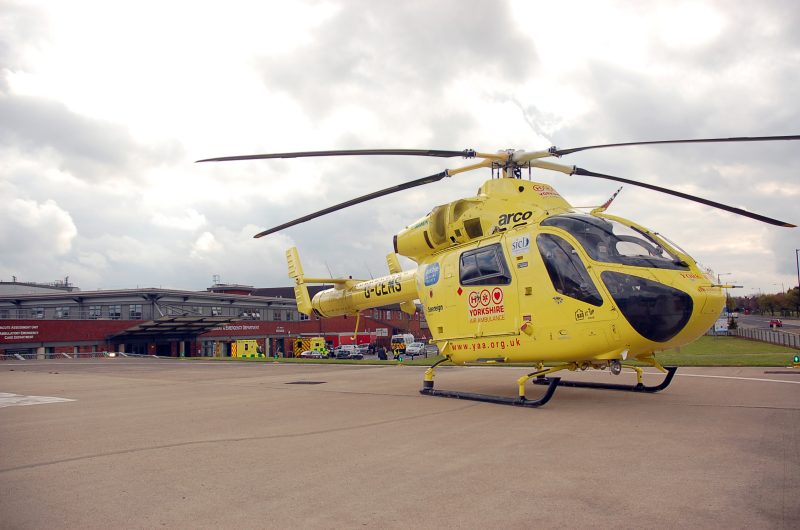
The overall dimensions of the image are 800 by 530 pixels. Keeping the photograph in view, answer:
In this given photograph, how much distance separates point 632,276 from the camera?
9023 millimetres

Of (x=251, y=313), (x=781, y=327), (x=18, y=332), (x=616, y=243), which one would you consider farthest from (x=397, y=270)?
(x=781, y=327)

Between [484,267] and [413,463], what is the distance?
19.6 feet

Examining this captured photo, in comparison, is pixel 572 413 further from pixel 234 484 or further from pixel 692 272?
pixel 234 484

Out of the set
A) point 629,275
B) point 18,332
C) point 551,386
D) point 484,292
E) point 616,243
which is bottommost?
point 551,386

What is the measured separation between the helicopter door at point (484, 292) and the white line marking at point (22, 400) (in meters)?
9.28

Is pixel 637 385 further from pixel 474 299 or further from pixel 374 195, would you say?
pixel 374 195

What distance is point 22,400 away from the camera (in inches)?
498

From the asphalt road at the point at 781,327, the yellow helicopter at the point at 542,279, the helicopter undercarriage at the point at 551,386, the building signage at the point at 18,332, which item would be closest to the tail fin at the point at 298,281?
the yellow helicopter at the point at 542,279

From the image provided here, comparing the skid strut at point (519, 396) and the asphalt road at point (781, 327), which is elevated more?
the skid strut at point (519, 396)

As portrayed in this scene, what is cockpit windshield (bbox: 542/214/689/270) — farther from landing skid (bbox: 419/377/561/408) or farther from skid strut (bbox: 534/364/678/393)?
skid strut (bbox: 534/364/678/393)

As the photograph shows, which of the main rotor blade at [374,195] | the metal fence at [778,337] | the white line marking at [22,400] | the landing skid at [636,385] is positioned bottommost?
the metal fence at [778,337]

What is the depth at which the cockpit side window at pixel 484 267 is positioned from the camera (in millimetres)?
10906

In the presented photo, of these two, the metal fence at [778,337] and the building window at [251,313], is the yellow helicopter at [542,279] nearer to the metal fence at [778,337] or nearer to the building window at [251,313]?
the metal fence at [778,337]

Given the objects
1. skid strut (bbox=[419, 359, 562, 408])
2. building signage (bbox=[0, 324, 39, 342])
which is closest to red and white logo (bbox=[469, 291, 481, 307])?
skid strut (bbox=[419, 359, 562, 408])
